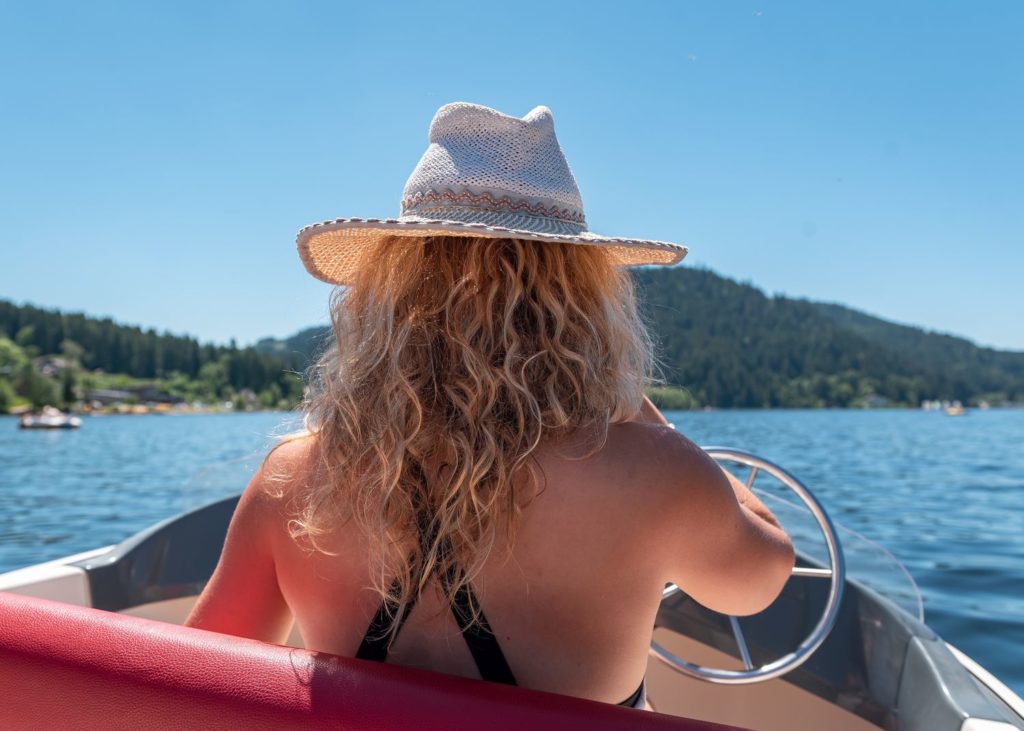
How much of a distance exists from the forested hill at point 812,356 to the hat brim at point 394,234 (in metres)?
27.2

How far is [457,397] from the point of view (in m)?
0.96

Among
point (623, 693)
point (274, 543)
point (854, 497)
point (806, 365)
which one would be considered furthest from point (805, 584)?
point (806, 365)

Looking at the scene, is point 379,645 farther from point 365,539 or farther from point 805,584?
point 805,584

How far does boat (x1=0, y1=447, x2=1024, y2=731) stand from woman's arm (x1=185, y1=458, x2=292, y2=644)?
0.07 meters

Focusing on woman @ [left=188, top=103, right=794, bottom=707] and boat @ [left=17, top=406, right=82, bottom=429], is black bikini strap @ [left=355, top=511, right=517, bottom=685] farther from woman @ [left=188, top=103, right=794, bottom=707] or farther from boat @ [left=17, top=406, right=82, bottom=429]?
boat @ [left=17, top=406, right=82, bottom=429]

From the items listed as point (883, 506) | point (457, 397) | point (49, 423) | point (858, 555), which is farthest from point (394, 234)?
point (49, 423)

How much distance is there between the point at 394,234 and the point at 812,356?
5958 centimetres

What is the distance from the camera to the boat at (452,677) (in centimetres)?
77

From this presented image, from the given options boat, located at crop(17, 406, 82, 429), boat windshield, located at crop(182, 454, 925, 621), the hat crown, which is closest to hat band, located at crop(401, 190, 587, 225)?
the hat crown

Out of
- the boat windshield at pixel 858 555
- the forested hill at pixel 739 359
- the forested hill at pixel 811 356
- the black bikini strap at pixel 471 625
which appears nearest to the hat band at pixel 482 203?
the black bikini strap at pixel 471 625

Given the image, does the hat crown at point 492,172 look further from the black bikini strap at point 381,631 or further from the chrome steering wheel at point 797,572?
the chrome steering wheel at point 797,572

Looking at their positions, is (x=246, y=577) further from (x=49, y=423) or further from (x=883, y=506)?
A: (x=49, y=423)

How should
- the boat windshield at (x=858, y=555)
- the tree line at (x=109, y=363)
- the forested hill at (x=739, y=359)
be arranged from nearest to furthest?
the boat windshield at (x=858, y=555)
the forested hill at (x=739, y=359)
the tree line at (x=109, y=363)

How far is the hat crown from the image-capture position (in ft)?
3.45
